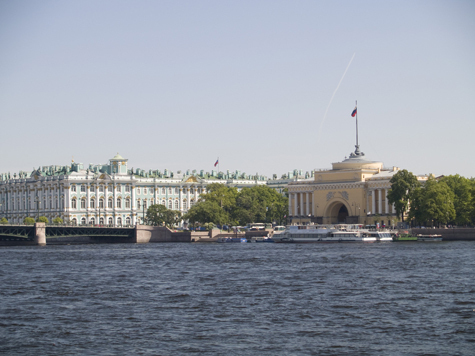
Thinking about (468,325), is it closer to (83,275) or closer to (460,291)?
(460,291)

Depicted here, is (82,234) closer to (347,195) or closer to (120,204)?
(120,204)

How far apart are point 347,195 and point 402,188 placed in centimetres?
1447

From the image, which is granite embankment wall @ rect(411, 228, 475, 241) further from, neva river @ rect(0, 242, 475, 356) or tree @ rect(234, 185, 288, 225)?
neva river @ rect(0, 242, 475, 356)

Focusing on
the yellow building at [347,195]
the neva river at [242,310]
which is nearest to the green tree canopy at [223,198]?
the yellow building at [347,195]

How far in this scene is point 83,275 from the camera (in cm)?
4034

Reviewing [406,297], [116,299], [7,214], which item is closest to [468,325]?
[406,297]

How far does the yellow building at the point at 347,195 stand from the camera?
9769cm

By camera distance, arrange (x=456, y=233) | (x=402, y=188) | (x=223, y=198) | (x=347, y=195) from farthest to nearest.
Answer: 1. (x=223, y=198)
2. (x=347, y=195)
3. (x=402, y=188)
4. (x=456, y=233)

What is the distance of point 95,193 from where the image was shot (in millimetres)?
108312

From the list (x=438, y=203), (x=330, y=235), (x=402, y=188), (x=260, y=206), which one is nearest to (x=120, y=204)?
(x=260, y=206)

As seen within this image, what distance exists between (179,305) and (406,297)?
25.5ft

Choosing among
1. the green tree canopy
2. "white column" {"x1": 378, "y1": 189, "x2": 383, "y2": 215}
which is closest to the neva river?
"white column" {"x1": 378, "y1": 189, "x2": 383, "y2": 215}

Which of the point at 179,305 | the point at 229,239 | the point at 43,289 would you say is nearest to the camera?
the point at 179,305

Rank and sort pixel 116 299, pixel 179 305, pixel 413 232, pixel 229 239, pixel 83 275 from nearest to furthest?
pixel 179 305 → pixel 116 299 → pixel 83 275 → pixel 413 232 → pixel 229 239
